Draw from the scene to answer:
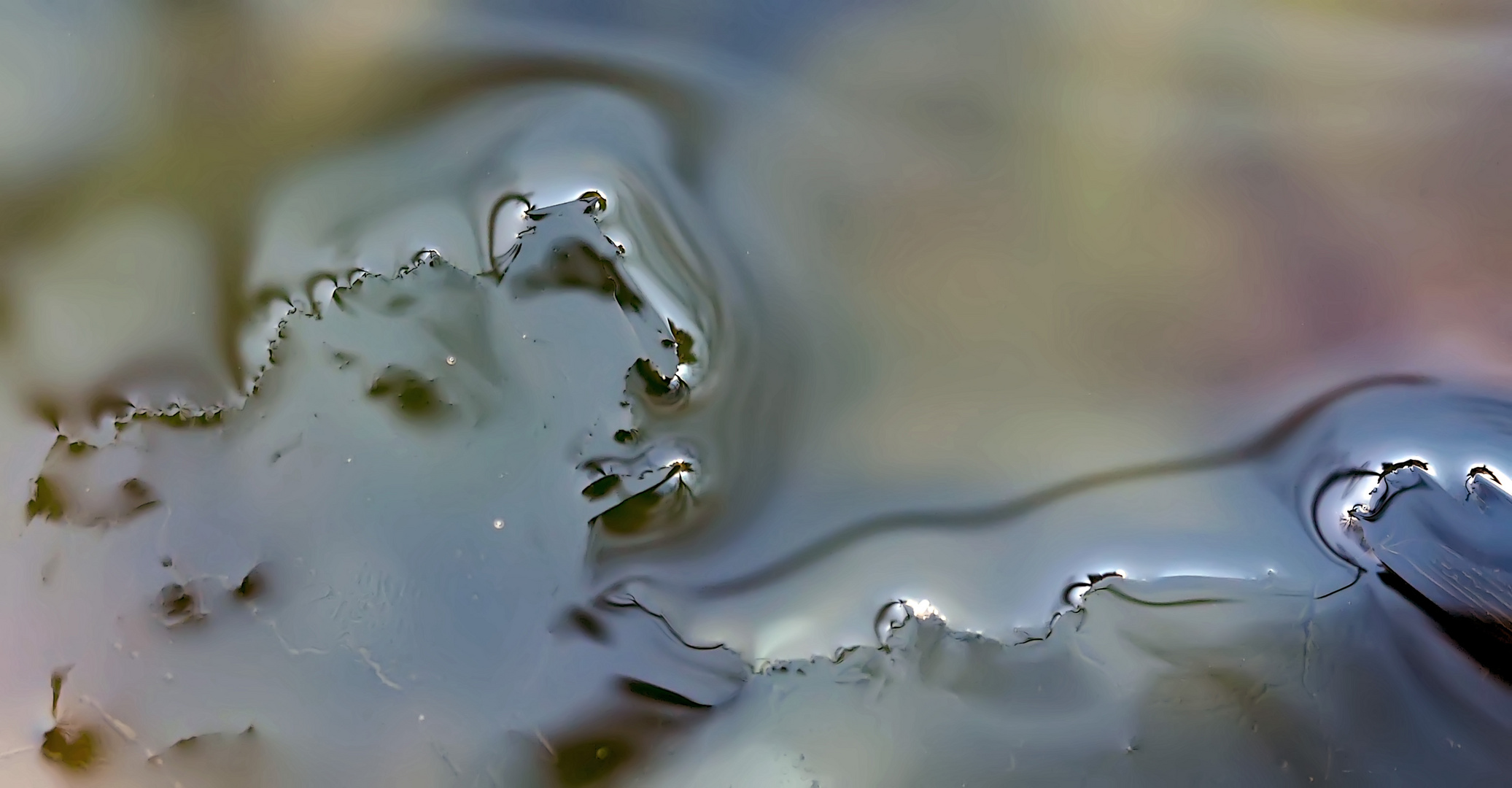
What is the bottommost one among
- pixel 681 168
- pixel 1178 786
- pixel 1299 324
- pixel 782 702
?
pixel 1178 786

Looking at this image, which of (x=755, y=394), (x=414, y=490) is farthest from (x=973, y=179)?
(x=414, y=490)

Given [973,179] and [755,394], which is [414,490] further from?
[973,179]

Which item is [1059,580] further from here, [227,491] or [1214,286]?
[227,491]

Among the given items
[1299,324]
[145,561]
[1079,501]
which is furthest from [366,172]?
[1299,324]

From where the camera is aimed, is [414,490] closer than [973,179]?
Yes

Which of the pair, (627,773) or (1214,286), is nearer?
(627,773)

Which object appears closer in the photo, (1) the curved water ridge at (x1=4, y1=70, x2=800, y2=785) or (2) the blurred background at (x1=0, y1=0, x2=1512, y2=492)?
(1) the curved water ridge at (x1=4, y1=70, x2=800, y2=785)

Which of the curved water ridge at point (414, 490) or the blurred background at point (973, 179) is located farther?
the blurred background at point (973, 179)

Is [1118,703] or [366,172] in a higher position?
[366,172]
